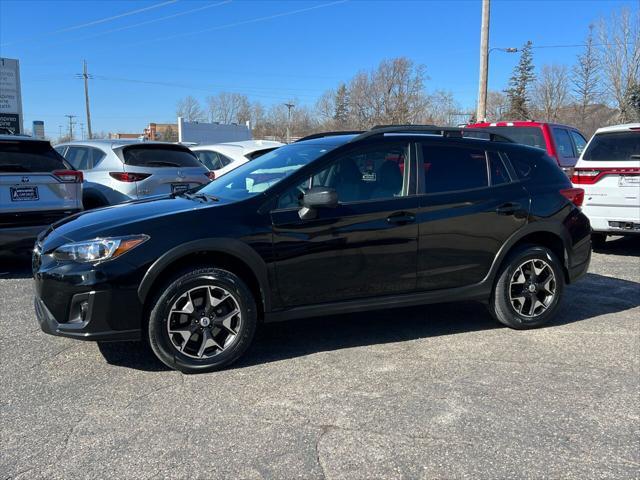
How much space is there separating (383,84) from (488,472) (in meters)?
47.3

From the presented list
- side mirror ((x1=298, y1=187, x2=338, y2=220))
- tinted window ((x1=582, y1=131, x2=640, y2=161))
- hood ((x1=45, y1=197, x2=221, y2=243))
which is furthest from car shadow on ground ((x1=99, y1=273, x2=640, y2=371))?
tinted window ((x1=582, y1=131, x2=640, y2=161))

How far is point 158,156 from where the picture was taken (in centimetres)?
840

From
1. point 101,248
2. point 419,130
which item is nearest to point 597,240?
point 419,130

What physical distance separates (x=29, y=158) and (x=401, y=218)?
4865 millimetres

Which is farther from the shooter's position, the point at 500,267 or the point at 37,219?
the point at 37,219

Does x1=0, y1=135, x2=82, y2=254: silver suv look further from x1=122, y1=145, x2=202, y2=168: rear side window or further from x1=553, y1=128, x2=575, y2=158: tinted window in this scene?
x1=553, y1=128, x2=575, y2=158: tinted window

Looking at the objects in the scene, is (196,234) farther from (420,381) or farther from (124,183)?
(124,183)

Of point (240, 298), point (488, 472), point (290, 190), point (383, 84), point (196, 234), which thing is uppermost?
point (383, 84)

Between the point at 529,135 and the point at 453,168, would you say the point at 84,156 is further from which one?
the point at 529,135

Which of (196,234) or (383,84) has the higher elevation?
(383,84)

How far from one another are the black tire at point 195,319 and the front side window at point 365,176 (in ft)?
2.56

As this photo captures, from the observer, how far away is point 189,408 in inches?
133

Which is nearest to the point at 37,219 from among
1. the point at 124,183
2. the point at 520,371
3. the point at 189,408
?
the point at 124,183

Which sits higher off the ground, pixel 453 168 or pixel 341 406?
pixel 453 168
